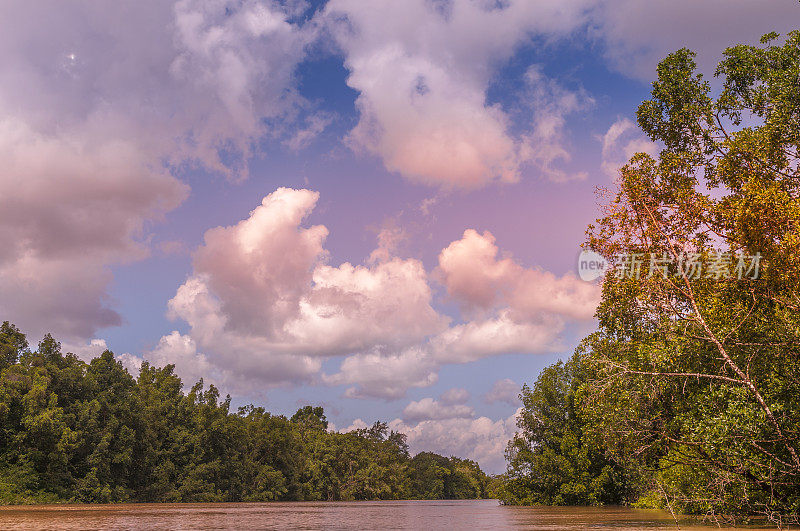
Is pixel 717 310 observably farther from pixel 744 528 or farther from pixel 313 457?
pixel 313 457

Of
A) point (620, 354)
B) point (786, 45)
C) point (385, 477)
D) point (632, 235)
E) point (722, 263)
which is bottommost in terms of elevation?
point (385, 477)

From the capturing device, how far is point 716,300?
1969 centimetres

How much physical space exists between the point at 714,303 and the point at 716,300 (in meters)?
0.13

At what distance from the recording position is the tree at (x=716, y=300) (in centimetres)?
1827

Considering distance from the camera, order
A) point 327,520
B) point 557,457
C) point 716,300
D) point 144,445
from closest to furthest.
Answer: point 716,300 < point 327,520 < point 557,457 < point 144,445

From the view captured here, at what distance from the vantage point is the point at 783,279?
18.1 m

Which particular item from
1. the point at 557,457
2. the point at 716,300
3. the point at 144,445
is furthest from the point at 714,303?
the point at 144,445

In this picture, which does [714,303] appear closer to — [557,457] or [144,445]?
[557,457]

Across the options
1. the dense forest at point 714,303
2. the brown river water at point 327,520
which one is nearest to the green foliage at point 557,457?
the brown river water at point 327,520

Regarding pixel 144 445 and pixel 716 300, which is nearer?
pixel 716 300

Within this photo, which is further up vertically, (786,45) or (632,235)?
(786,45)

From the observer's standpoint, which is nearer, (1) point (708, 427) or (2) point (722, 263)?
(1) point (708, 427)

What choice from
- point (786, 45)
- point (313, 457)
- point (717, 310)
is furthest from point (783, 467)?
point (313, 457)

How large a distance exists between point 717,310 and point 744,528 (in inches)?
267
